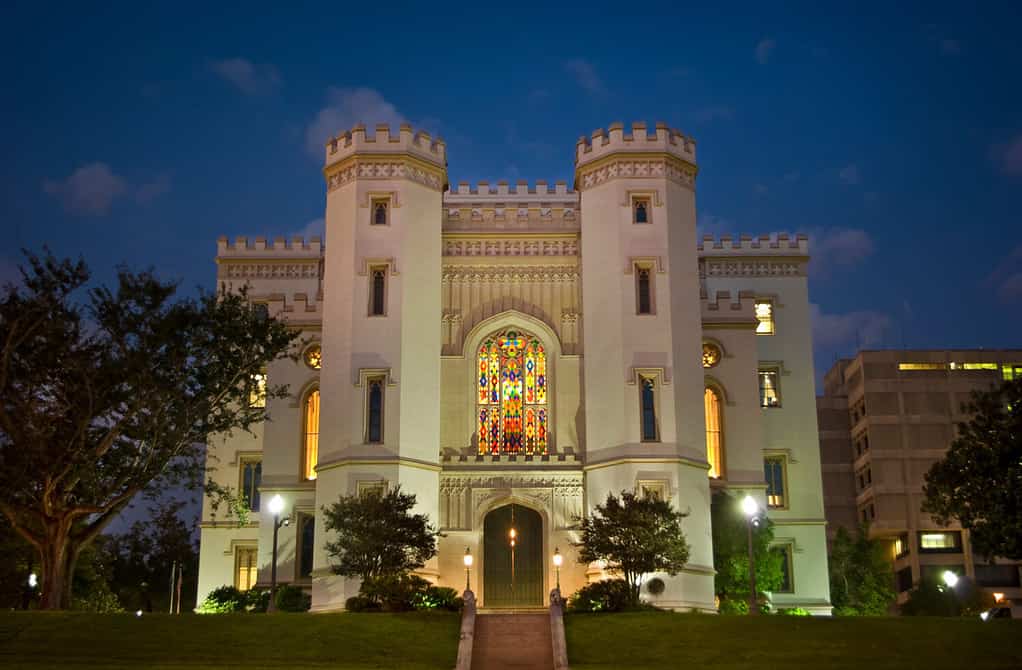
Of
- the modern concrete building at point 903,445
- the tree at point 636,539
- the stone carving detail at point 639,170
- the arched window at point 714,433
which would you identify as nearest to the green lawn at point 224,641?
the tree at point 636,539

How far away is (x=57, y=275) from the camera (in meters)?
33.2

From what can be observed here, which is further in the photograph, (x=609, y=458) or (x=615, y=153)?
(x=615, y=153)

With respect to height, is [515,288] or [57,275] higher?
[515,288]

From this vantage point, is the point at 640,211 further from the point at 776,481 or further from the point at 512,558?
the point at 512,558

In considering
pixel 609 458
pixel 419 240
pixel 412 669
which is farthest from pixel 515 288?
pixel 412 669

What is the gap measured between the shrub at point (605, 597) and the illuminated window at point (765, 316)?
17935 mm

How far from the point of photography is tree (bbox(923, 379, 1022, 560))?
33.1m

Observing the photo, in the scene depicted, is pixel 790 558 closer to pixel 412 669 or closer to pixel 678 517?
pixel 678 517

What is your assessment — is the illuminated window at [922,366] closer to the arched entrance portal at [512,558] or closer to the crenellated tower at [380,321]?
the arched entrance portal at [512,558]

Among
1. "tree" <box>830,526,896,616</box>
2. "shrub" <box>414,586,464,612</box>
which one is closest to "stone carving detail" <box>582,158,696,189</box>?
"shrub" <box>414,586,464,612</box>

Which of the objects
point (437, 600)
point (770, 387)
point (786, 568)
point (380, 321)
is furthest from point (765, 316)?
point (437, 600)

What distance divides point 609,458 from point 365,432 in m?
8.25

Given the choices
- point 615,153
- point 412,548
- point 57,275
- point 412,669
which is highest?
point 615,153

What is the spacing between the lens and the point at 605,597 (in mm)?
36125
